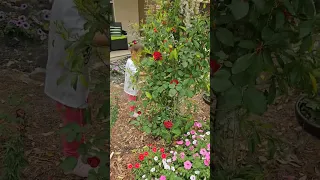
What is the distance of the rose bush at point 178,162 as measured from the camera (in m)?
2.16

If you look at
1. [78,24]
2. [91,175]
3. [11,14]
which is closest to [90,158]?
[91,175]

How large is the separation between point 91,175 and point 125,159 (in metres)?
1.20

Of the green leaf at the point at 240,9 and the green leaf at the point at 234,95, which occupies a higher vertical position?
the green leaf at the point at 240,9

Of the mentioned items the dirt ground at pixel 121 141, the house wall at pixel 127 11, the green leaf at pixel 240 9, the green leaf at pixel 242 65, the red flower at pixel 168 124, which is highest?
the green leaf at pixel 240 9

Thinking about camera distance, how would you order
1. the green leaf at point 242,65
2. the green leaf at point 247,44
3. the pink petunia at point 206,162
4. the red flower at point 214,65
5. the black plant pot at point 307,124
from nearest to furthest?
the green leaf at point 242,65
the green leaf at point 247,44
the red flower at point 214,65
the pink petunia at point 206,162
the black plant pot at point 307,124

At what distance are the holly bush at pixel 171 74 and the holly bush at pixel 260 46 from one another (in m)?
1.27

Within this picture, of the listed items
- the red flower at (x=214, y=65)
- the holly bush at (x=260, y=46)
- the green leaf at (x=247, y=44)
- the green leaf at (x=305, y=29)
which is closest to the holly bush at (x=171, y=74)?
the red flower at (x=214, y=65)

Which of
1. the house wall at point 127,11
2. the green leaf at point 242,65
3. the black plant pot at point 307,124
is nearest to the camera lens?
the green leaf at point 242,65

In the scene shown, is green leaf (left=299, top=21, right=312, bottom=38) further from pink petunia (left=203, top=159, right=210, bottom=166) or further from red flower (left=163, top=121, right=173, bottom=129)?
red flower (left=163, top=121, right=173, bottom=129)

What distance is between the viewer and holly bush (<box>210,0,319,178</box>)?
908mm

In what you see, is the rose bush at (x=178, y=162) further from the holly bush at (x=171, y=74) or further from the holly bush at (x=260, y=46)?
the holly bush at (x=260, y=46)

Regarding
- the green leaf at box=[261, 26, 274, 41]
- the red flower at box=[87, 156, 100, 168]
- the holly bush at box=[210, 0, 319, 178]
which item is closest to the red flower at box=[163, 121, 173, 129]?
the red flower at box=[87, 156, 100, 168]

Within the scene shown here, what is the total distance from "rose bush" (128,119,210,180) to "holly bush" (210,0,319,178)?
1017mm

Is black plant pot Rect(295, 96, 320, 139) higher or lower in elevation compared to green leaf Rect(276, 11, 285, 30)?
lower
